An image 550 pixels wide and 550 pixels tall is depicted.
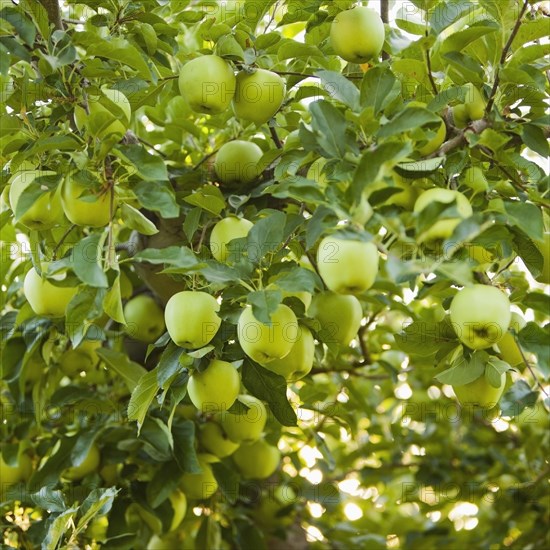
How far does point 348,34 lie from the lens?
1253 mm

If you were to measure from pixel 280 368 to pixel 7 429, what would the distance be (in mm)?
858

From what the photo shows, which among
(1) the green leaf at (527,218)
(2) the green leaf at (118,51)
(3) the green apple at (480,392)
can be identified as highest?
(2) the green leaf at (118,51)

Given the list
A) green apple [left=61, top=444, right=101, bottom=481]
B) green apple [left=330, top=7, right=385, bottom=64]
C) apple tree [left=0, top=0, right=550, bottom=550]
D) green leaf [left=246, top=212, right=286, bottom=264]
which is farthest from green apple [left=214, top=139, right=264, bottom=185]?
green apple [left=61, top=444, right=101, bottom=481]

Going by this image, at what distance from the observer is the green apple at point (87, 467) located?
5.54 feet

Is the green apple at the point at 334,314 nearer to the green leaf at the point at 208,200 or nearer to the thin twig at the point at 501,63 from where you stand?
the green leaf at the point at 208,200

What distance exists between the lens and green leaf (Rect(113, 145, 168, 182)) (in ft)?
3.72

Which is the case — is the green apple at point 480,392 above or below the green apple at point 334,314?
below

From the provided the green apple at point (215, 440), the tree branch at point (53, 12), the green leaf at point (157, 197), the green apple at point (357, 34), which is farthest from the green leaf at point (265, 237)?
the green apple at point (215, 440)

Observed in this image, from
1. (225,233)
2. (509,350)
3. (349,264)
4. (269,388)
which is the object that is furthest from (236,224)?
(509,350)

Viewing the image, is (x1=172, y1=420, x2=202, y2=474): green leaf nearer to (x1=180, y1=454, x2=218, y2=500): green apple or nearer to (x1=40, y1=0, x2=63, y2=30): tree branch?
(x1=180, y1=454, x2=218, y2=500): green apple

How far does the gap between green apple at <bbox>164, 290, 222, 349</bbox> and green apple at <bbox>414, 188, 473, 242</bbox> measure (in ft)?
1.06

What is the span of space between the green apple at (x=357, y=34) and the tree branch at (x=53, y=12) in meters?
0.43

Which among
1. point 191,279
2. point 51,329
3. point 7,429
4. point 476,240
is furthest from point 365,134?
point 7,429

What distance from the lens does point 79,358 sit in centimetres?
175
